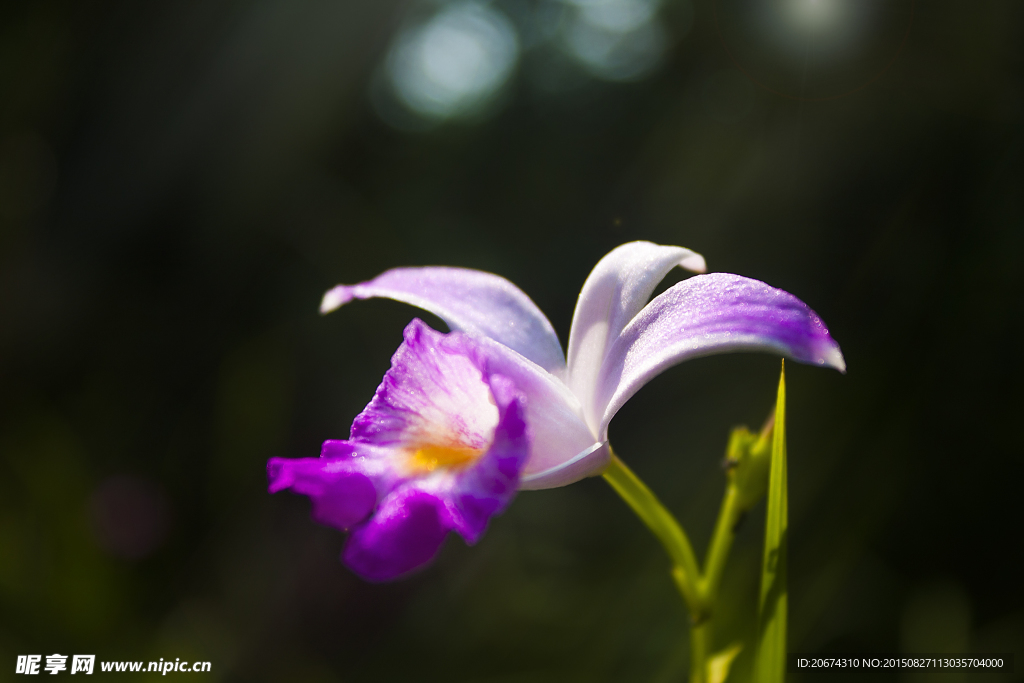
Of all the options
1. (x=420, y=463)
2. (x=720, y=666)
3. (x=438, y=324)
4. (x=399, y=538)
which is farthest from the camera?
(x=438, y=324)

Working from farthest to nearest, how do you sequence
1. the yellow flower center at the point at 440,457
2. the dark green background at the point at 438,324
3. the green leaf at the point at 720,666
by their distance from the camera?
1. the dark green background at the point at 438,324
2. the green leaf at the point at 720,666
3. the yellow flower center at the point at 440,457

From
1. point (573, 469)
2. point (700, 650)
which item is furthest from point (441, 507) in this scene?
point (700, 650)

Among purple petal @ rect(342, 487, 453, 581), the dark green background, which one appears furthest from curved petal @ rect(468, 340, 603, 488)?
the dark green background

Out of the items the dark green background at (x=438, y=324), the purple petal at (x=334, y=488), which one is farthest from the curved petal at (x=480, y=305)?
the dark green background at (x=438, y=324)

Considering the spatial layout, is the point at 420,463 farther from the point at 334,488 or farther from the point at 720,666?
the point at 720,666

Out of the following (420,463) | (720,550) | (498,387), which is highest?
(498,387)

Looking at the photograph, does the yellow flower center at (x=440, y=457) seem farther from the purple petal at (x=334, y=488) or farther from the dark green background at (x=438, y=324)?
the dark green background at (x=438, y=324)

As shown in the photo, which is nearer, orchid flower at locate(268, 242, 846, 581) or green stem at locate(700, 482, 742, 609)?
orchid flower at locate(268, 242, 846, 581)

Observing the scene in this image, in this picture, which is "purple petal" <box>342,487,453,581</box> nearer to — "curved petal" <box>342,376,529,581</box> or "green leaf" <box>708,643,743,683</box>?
"curved petal" <box>342,376,529,581</box>
